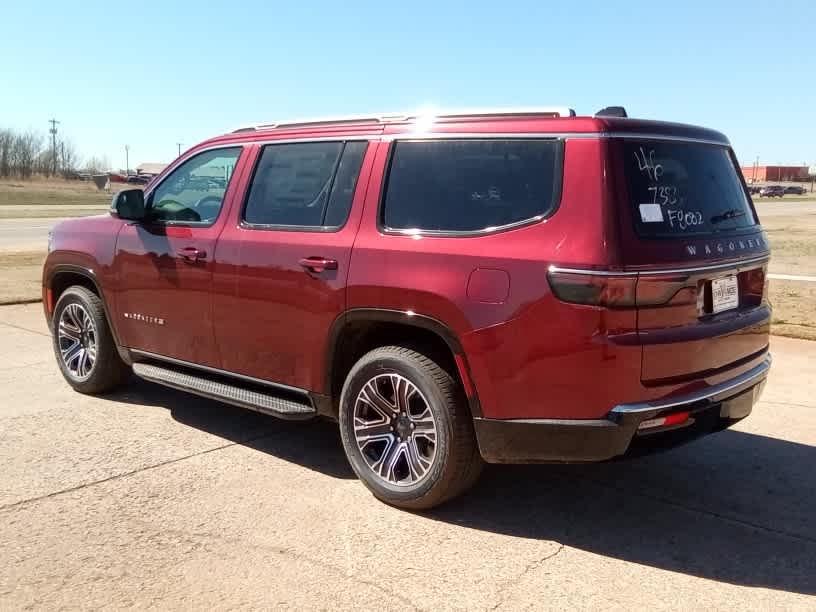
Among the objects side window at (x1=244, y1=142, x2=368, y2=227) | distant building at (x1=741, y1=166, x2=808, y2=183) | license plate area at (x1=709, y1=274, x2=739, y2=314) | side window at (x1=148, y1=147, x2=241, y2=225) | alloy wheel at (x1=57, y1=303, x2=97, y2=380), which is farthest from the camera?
distant building at (x1=741, y1=166, x2=808, y2=183)

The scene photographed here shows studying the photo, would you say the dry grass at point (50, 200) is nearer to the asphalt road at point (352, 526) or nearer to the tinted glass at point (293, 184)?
the tinted glass at point (293, 184)

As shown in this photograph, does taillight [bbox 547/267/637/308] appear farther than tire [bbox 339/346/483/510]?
No

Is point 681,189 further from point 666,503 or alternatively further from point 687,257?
point 666,503

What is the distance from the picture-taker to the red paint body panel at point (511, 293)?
3.42m

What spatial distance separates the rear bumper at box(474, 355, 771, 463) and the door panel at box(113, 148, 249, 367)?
213 cm

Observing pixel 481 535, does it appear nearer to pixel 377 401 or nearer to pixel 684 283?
pixel 377 401

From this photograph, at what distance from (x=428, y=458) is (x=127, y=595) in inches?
60.7

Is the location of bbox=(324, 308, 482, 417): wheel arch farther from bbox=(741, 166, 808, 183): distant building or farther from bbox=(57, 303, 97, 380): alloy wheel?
bbox=(741, 166, 808, 183): distant building

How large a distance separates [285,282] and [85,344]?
249 cm

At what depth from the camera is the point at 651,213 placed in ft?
11.7

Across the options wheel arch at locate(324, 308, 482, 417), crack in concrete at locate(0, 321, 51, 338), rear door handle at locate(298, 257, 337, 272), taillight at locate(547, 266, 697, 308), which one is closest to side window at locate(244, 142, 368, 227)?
rear door handle at locate(298, 257, 337, 272)

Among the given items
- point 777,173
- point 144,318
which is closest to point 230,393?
point 144,318

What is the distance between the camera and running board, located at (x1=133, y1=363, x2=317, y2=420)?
453 cm

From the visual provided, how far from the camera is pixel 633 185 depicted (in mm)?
3535
